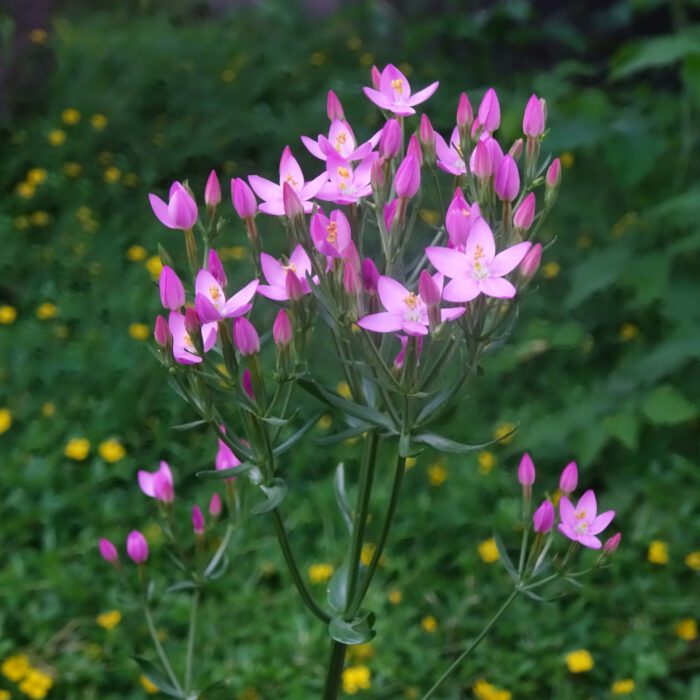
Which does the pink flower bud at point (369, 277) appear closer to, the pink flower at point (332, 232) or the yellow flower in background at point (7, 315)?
the pink flower at point (332, 232)

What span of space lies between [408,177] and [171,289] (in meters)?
0.23

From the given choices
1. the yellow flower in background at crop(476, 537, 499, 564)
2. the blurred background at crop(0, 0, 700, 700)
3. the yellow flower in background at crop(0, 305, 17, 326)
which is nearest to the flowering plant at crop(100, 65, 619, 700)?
the blurred background at crop(0, 0, 700, 700)

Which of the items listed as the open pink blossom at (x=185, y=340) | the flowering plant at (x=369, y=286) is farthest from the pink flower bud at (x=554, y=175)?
the open pink blossom at (x=185, y=340)

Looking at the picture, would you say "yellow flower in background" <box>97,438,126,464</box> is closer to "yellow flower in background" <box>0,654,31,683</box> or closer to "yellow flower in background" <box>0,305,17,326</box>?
"yellow flower in background" <box>0,654,31,683</box>

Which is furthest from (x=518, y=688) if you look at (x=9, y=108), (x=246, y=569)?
(x=9, y=108)

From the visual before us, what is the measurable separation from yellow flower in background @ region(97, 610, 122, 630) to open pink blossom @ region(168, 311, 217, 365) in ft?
3.73

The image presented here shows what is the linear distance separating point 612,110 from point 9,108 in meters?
2.17

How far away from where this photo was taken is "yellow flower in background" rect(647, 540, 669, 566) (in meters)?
2.01

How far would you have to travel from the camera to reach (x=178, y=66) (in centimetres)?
404

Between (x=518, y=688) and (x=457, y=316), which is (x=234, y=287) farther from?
(x=457, y=316)

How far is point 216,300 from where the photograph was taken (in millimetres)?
836

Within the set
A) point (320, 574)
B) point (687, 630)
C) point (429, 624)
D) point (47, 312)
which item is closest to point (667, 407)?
point (687, 630)

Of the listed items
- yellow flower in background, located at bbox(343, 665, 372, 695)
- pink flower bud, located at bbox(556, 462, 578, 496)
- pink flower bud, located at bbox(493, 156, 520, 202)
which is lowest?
yellow flower in background, located at bbox(343, 665, 372, 695)

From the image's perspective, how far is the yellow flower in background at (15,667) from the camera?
5.62 ft
